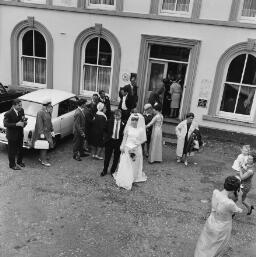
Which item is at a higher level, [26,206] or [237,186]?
[237,186]

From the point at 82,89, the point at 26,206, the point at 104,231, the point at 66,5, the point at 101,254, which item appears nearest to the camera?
the point at 101,254

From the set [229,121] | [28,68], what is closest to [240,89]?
[229,121]

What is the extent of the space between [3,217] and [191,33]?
8.40m

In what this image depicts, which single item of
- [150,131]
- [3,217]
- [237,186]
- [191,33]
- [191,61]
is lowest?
[3,217]

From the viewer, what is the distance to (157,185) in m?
8.23

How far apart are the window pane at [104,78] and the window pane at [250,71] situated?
5.09 metres

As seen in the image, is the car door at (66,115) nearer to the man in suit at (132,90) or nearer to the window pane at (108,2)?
the man in suit at (132,90)

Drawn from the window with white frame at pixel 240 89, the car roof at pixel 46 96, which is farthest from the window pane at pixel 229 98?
the car roof at pixel 46 96

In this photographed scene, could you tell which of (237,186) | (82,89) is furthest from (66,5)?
(237,186)

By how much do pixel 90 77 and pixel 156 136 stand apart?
4911 millimetres

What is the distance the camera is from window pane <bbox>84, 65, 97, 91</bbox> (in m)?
12.8

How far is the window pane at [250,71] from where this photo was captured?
11148 mm

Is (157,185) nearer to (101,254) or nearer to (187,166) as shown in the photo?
(187,166)

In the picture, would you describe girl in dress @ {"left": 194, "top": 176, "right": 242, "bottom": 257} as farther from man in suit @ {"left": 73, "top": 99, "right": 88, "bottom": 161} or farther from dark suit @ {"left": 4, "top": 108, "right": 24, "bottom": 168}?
dark suit @ {"left": 4, "top": 108, "right": 24, "bottom": 168}
